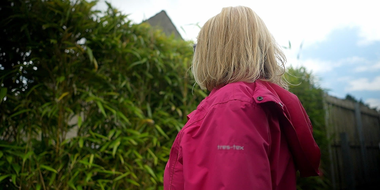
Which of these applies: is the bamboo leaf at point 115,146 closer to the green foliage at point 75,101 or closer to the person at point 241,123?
the green foliage at point 75,101

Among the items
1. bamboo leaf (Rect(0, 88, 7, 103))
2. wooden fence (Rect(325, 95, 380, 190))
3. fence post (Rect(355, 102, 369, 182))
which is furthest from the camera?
fence post (Rect(355, 102, 369, 182))

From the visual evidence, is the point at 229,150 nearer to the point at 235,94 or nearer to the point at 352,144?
the point at 235,94

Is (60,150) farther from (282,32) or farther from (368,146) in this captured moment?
(368,146)

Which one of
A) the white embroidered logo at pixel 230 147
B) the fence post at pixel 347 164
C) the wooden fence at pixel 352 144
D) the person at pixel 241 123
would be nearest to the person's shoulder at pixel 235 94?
the person at pixel 241 123

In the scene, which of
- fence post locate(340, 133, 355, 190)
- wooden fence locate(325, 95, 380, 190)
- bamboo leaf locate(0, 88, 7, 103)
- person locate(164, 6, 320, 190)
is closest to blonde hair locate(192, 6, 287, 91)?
person locate(164, 6, 320, 190)

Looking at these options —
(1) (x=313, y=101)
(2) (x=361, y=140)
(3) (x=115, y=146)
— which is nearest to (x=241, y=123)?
(3) (x=115, y=146)

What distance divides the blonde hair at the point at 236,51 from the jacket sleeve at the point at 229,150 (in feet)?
0.57

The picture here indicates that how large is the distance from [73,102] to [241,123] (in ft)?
5.60

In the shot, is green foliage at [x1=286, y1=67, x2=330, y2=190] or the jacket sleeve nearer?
the jacket sleeve

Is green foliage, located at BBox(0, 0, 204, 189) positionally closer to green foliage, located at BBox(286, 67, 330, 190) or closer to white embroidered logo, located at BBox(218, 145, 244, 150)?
white embroidered logo, located at BBox(218, 145, 244, 150)

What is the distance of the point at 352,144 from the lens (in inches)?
178

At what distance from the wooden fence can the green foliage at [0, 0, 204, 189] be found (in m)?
2.57

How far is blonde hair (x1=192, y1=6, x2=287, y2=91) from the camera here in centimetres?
88

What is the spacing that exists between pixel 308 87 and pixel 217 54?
2.90m
